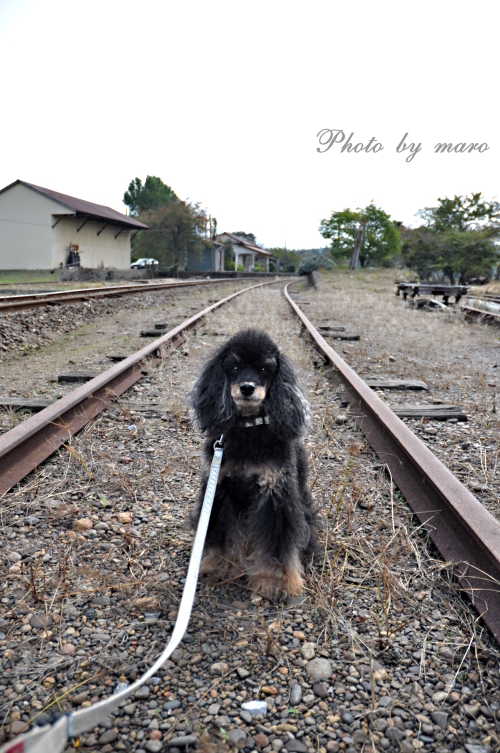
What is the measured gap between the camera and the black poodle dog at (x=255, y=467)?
230 centimetres

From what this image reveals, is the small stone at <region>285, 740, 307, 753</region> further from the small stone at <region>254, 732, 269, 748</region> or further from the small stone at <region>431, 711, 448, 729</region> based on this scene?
the small stone at <region>431, 711, 448, 729</region>

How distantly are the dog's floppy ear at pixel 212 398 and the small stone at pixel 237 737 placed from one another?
1137 millimetres

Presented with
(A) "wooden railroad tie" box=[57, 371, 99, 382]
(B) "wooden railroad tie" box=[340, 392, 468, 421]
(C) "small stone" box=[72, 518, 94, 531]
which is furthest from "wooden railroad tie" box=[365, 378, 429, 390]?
(C) "small stone" box=[72, 518, 94, 531]

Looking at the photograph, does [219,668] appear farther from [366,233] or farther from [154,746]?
[366,233]

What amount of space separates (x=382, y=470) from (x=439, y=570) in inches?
43.9

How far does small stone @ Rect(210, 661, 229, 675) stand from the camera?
1852mm

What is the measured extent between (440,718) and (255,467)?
1.09 metres

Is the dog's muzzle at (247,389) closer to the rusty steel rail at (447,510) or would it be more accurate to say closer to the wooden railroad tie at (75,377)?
the rusty steel rail at (447,510)

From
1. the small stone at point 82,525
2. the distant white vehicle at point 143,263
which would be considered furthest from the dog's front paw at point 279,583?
the distant white vehicle at point 143,263

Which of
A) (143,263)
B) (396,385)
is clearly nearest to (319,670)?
(396,385)

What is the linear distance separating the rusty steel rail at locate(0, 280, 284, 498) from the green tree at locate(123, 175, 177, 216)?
288 ft

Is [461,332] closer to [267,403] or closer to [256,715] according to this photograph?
[267,403]

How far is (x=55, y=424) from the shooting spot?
12.3 ft

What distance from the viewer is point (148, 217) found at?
53.6 metres
